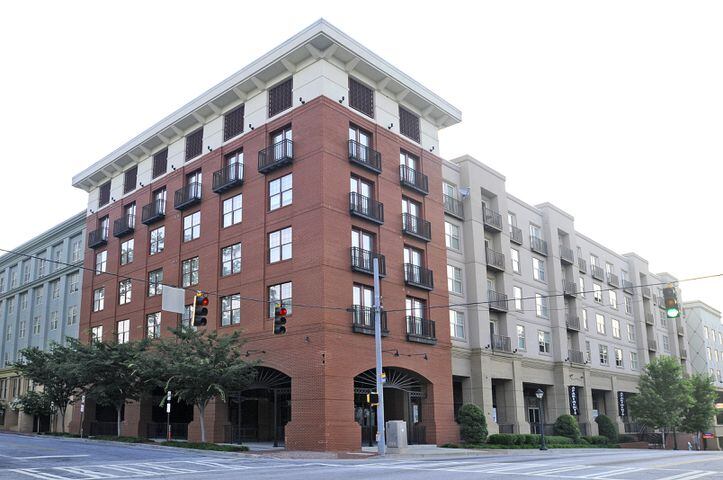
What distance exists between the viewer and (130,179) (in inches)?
2060

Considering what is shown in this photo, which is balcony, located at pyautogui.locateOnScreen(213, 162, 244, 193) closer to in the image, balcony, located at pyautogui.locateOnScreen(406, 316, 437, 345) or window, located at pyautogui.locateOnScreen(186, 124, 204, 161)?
window, located at pyautogui.locateOnScreen(186, 124, 204, 161)

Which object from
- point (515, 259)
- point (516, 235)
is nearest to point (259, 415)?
point (515, 259)

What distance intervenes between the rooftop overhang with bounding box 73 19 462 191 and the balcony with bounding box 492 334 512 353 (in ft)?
48.3

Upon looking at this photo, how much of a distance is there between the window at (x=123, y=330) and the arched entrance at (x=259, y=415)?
10762 mm

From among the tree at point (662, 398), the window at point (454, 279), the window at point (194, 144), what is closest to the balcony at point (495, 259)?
the window at point (454, 279)

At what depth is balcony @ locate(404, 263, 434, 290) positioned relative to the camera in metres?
40.5

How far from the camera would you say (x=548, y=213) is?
57.2 m

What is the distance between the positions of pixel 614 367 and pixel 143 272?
42.1m

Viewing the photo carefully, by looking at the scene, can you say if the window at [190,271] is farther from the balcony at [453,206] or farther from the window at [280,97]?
the balcony at [453,206]

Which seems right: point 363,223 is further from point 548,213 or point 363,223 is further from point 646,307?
point 646,307

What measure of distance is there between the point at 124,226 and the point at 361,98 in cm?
2090

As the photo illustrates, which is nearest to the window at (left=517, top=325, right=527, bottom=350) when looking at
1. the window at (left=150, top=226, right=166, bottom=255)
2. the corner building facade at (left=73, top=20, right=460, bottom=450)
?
the corner building facade at (left=73, top=20, right=460, bottom=450)

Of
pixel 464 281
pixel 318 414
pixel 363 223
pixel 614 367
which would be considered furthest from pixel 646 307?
pixel 318 414

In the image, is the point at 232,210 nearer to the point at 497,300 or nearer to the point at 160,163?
the point at 160,163
